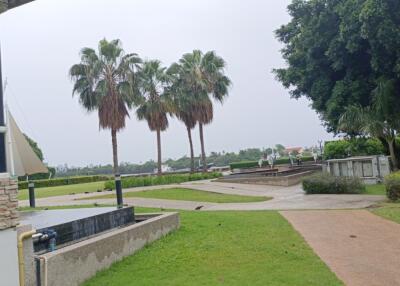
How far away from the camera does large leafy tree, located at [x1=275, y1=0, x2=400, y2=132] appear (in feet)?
59.7

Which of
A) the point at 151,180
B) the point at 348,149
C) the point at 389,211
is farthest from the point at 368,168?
the point at 348,149

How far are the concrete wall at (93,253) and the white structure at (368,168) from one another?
50.8 ft

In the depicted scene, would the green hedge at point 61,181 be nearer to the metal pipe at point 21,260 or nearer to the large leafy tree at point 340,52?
the large leafy tree at point 340,52

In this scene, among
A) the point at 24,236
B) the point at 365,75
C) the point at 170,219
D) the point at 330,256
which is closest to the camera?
the point at 24,236

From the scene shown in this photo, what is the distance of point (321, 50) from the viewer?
896 inches

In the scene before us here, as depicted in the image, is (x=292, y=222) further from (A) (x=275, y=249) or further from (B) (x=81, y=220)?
(B) (x=81, y=220)

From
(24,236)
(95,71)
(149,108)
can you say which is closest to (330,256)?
(24,236)

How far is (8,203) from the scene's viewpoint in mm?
4648

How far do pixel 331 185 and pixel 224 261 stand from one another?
11.1 meters

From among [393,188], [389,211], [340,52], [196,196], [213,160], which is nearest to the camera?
[389,211]

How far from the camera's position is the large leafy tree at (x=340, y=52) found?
1820 centimetres

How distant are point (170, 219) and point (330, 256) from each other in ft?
11.5

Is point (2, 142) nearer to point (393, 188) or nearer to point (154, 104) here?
point (393, 188)

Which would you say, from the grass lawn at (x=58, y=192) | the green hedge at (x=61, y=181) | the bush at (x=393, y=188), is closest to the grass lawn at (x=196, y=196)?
the bush at (x=393, y=188)
